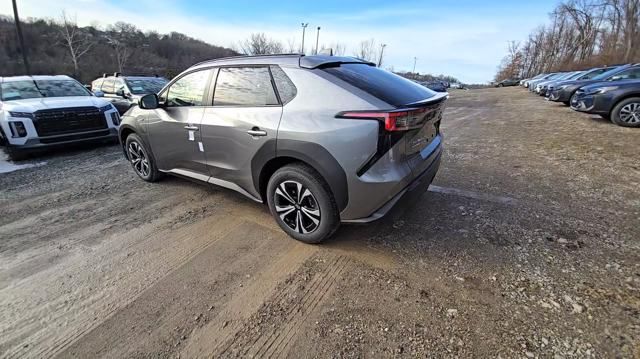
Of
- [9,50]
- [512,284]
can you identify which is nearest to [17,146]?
[512,284]

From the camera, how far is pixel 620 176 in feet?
14.0

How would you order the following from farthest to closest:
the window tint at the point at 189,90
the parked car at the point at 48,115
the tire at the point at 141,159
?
the parked car at the point at 48,115 < the tire at the point at 141,159 < the window tint at the point at 189,90

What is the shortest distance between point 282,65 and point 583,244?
3.07m

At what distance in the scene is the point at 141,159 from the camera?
14.9 ft

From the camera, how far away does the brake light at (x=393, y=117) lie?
89.6 inches

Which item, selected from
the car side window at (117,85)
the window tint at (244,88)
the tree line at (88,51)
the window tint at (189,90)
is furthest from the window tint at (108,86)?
the tree line at (88,51)

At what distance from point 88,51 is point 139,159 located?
7417 centimetres

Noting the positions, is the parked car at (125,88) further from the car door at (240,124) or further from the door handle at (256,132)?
the door handle at (256,132)

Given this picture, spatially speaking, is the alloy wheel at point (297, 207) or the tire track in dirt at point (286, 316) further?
the alloy wheel at point (297, 207)

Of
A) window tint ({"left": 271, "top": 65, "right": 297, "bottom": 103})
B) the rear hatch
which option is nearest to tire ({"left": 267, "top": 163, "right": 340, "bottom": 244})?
the rear hatch

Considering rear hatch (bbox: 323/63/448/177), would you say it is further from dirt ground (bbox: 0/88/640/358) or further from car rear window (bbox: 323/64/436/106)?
dirt ground (bbox: 0/88/640/358)

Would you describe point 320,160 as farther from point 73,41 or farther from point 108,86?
point 73,41

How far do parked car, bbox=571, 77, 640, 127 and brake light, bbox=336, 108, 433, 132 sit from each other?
27.1ft

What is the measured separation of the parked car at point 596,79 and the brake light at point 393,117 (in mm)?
9404
